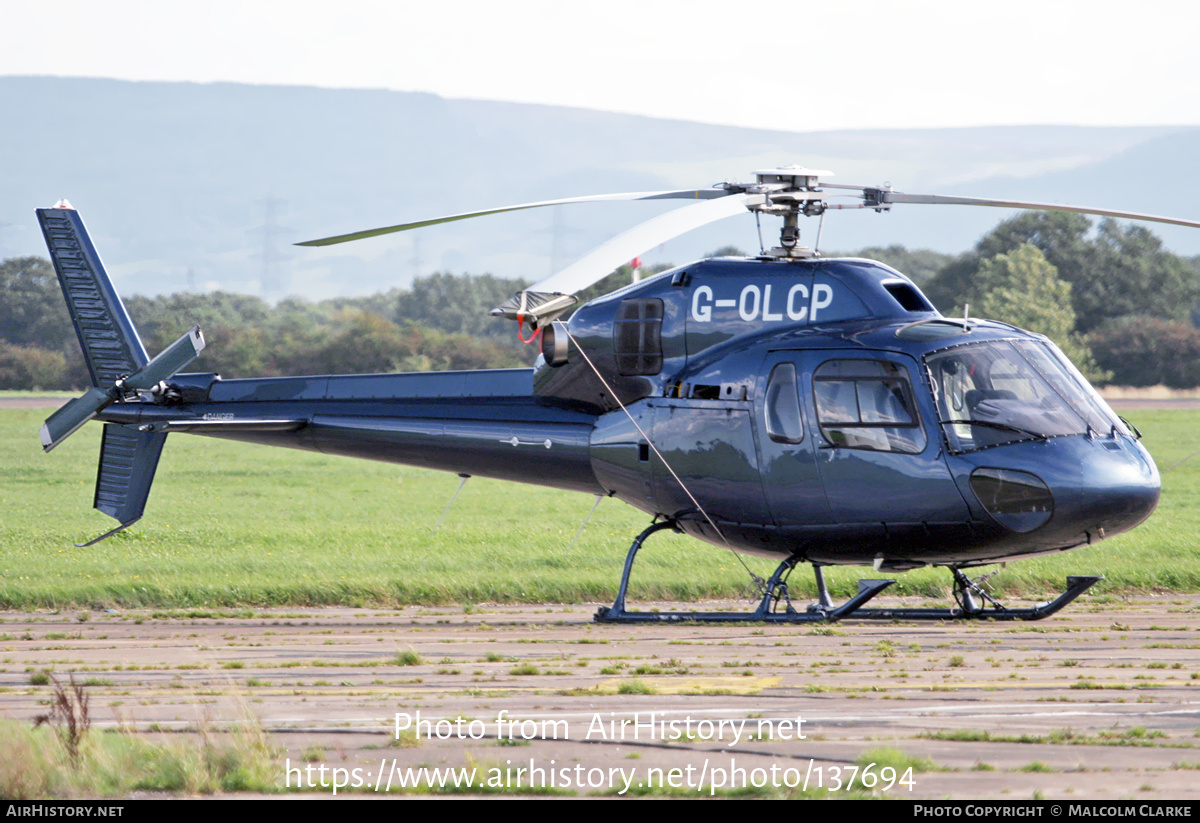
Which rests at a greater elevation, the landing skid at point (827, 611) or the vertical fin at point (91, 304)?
the vertical fin at point (91, 304)

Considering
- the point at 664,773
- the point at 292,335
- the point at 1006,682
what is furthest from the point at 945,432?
the point at 292,335

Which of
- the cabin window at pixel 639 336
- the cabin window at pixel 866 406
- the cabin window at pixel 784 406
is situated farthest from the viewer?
the cabin window at pixel 639 336

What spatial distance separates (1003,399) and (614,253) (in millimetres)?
4164

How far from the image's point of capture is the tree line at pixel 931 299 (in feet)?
204

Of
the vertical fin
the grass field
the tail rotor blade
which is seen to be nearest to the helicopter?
the tail rotor blade

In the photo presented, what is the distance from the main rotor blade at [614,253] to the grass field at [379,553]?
7512 millimetres

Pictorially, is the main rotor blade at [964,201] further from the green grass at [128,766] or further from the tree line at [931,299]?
the tree line at [931,299]

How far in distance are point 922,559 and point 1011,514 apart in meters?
1.13

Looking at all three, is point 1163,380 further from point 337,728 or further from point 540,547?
point 337,728

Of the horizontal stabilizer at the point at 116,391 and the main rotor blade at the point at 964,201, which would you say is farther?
the horizontal stabilizer at the point at 116,391

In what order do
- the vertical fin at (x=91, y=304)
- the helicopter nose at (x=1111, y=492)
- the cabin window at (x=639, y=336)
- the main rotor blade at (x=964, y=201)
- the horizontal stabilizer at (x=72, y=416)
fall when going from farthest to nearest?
1. the vertical fin at (x=91, y=304)
2. the horizontal stabilizer at (x=72, y=416)
3. the cabin window at (x=639, y=336)
4. the main rotor blade at (x=964, y=201)
5. the helicopter nose at (x=1111, y=492)

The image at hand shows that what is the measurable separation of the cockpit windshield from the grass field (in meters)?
6.40

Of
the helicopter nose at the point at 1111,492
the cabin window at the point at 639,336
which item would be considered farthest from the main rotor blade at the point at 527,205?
the helicopter nose at the point at 1111,492

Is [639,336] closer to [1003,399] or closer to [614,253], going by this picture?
[614,253]
